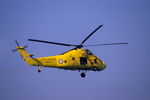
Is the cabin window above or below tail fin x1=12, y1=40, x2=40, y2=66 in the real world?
below

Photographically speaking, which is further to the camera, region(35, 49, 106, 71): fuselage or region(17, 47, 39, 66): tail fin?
region(35, 49, 106, 71): fuselage

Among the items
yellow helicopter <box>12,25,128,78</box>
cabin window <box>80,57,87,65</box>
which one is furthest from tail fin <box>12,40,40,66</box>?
cabin window <box>80,57,87,65</box>

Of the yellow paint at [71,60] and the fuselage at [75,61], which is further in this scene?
the fuselage at [75,61]

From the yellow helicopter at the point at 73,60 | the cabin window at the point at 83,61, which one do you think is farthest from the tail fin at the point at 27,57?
the cabin window at the point at 83,61

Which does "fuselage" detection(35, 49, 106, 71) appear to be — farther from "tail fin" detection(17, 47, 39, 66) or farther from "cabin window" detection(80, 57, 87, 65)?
"tail fin" detection(17, 47, 39, 66)

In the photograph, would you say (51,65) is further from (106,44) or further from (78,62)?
(106,44)

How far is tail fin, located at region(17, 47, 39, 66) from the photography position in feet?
204

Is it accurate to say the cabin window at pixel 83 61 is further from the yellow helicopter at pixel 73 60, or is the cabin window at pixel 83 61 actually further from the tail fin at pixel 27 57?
the tail fin at pixel 27 57

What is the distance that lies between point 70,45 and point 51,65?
571 centimetres

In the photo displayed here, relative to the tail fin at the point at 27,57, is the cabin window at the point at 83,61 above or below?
below

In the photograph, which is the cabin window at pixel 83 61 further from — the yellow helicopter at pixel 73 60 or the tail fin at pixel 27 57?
the tail fin at pixel 27 57

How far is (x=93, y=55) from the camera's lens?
68.2 meters

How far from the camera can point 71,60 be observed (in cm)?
6506

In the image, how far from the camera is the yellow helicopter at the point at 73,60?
62.5 metres
